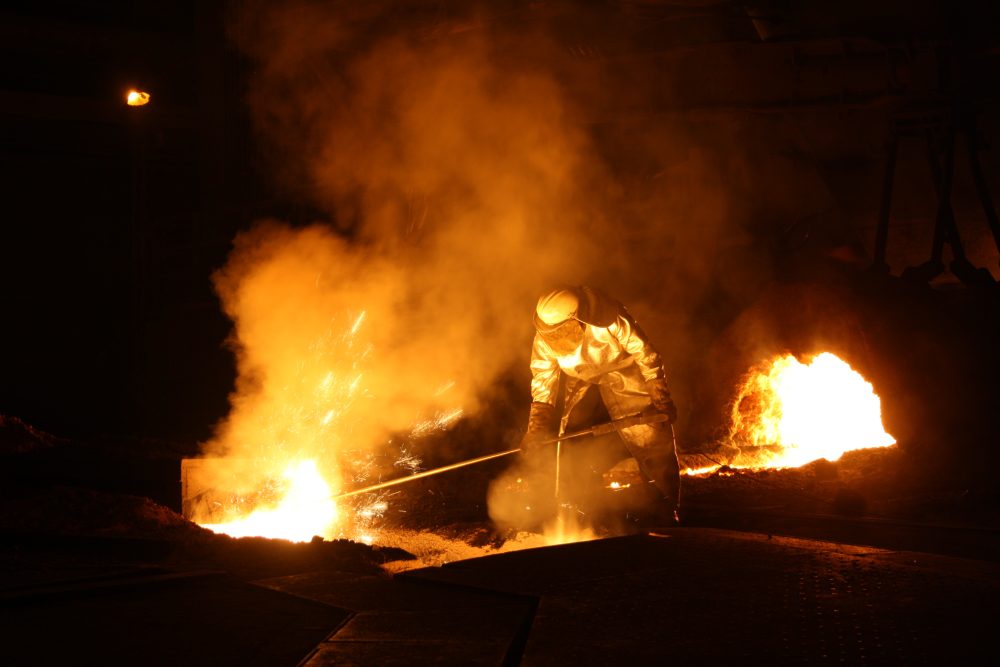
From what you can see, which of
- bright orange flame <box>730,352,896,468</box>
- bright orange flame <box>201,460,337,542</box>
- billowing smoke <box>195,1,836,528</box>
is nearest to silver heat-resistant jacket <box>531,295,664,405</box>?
bright orange flame <box>201,460,337,542</box>

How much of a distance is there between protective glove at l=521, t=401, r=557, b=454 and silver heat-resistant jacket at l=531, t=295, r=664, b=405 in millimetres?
65

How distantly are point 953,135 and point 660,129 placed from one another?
2.70 meters

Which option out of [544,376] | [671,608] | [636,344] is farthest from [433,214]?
[671,608]

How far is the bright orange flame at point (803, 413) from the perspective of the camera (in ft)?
25.0

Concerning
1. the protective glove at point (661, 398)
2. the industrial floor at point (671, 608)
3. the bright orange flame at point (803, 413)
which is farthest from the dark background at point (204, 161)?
the industrial floor at point (671, 608)

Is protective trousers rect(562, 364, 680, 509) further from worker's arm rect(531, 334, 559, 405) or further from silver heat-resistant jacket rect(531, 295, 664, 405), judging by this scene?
worker's arm rect(531, 334, 559, 405)

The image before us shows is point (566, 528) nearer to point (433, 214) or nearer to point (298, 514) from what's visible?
point (298, 514)

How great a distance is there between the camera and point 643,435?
17.3 feet

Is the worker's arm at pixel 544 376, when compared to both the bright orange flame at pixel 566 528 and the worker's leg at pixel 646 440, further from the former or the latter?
the bright orange flame at pixel 566 528

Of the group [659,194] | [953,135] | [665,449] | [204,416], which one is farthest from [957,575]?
[204,416]

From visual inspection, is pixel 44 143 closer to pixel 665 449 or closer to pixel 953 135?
pixel 665 449

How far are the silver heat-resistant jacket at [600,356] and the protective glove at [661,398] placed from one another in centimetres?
5

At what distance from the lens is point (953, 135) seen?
5.85 meters

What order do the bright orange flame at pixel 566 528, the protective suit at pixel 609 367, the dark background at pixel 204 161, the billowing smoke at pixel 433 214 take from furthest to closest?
the billowing smoke at pixel 433 214 < the dark background at pixel 204 161 < the bright orange flame at pixel 566 528 < the protective suit at pixel 609 367
